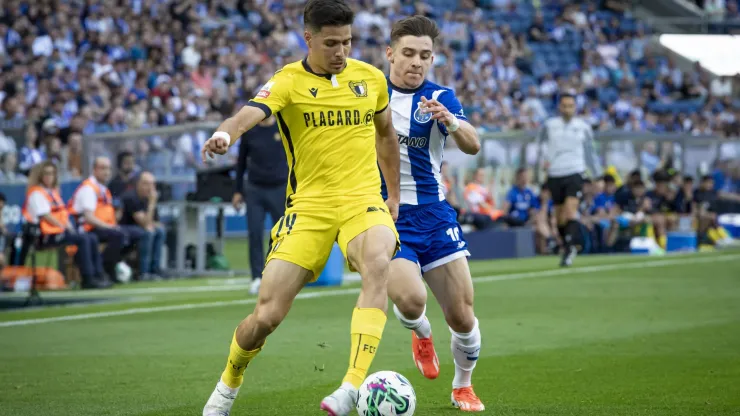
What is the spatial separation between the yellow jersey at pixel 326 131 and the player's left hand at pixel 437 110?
424 mm

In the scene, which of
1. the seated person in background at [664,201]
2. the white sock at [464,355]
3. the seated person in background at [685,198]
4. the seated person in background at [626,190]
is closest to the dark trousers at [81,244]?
the white sock at [464,355]

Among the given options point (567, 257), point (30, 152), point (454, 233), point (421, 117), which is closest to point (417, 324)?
point (454, 233)

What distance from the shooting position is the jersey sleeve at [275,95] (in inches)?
255

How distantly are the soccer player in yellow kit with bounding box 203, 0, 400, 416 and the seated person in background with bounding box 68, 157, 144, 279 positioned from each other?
10.5 meters

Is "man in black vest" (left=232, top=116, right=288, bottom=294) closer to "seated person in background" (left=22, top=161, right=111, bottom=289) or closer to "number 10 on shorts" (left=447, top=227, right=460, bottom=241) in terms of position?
"seated person in background" (left=22, top=161, right=111, bottom=289)

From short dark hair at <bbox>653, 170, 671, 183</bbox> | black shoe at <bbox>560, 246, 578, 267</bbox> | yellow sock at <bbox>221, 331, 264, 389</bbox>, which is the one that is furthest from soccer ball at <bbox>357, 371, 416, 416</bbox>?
short dark hair at <bbox>653, 170, 671, 183</bbox>

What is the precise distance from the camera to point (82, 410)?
7312mm

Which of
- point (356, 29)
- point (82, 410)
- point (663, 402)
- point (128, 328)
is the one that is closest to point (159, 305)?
point (128, 328)

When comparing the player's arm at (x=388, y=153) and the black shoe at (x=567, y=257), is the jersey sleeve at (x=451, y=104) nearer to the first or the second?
the player's arm at (x=388, y=153)

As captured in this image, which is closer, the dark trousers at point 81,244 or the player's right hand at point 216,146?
the player's right hand at point 216,146

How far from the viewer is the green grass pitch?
24.8 feet

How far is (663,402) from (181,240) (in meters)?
12.4

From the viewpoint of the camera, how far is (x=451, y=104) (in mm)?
7723

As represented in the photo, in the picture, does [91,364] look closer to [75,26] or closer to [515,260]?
[515,260]
